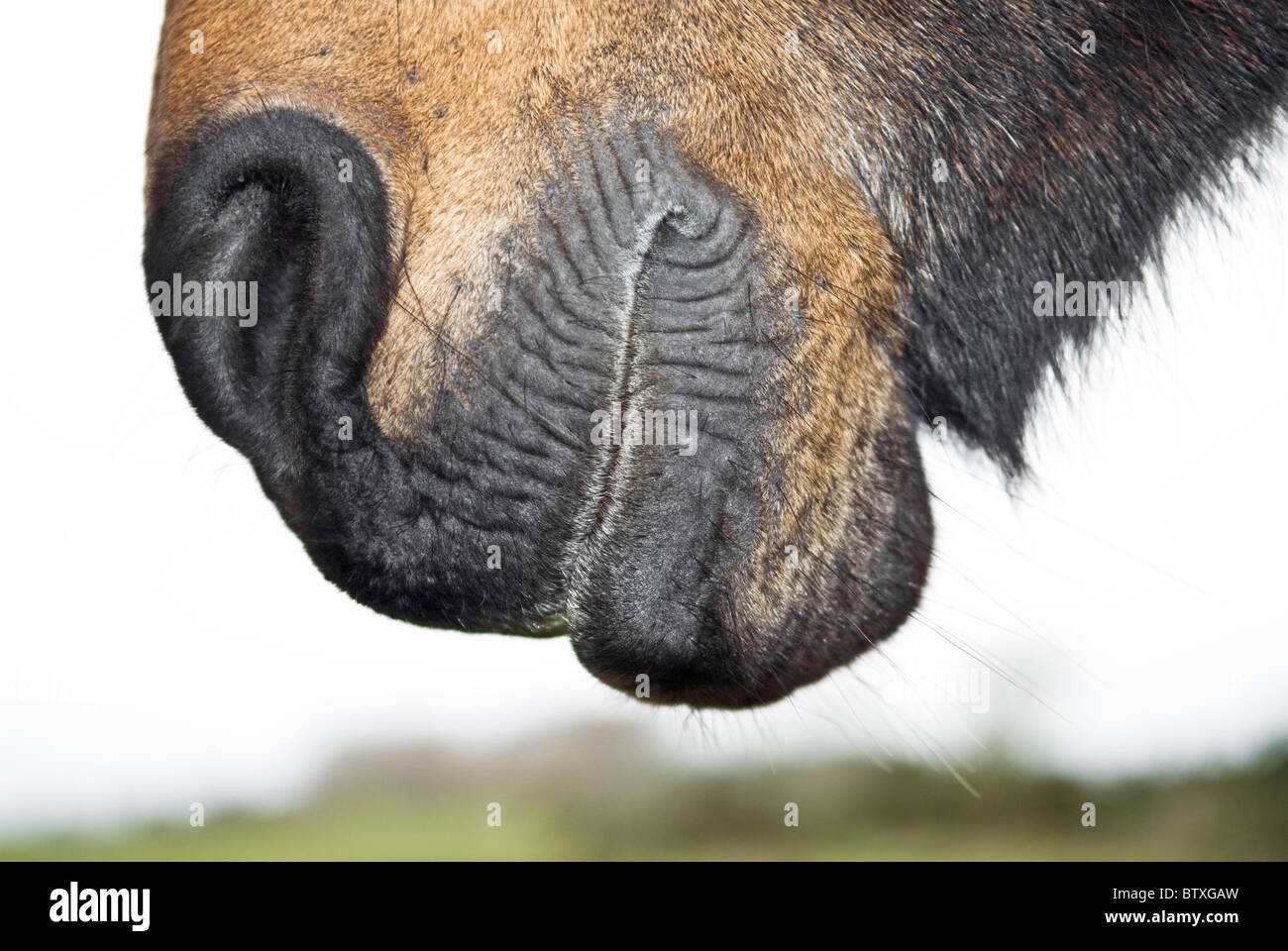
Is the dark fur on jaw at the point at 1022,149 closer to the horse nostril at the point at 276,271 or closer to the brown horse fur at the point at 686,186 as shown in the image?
the brown horse fur at the point at 686,186

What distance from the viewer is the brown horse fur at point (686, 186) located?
70 cm

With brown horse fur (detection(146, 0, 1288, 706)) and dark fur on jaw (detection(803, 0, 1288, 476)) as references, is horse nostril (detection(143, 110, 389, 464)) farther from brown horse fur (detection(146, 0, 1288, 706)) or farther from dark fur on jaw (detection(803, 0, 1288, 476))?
dark fur on jaw (detection(803, 0, 1288, 476))

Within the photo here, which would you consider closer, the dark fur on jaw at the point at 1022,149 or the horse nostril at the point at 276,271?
Result: the horse nostril at the point at 276,271

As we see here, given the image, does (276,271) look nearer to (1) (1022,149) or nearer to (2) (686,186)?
(2) (686,186)

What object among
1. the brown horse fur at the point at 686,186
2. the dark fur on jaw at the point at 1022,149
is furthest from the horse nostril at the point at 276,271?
the dark fur on jaw at the point at 1022,149

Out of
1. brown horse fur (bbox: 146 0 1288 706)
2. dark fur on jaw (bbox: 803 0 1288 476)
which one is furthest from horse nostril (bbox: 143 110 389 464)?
dark fur on jaw (bbox: 803 0 1288 476)

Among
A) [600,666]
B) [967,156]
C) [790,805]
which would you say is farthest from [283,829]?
[967,156]

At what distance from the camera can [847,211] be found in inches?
30.4

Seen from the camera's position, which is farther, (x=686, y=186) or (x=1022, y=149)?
(x=1022, y=149)

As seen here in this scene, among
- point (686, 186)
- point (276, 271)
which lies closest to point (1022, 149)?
point (686, 186)

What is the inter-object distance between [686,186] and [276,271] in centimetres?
28

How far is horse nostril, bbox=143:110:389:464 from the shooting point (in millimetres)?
695

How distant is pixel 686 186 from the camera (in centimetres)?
71

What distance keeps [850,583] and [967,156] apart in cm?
35
